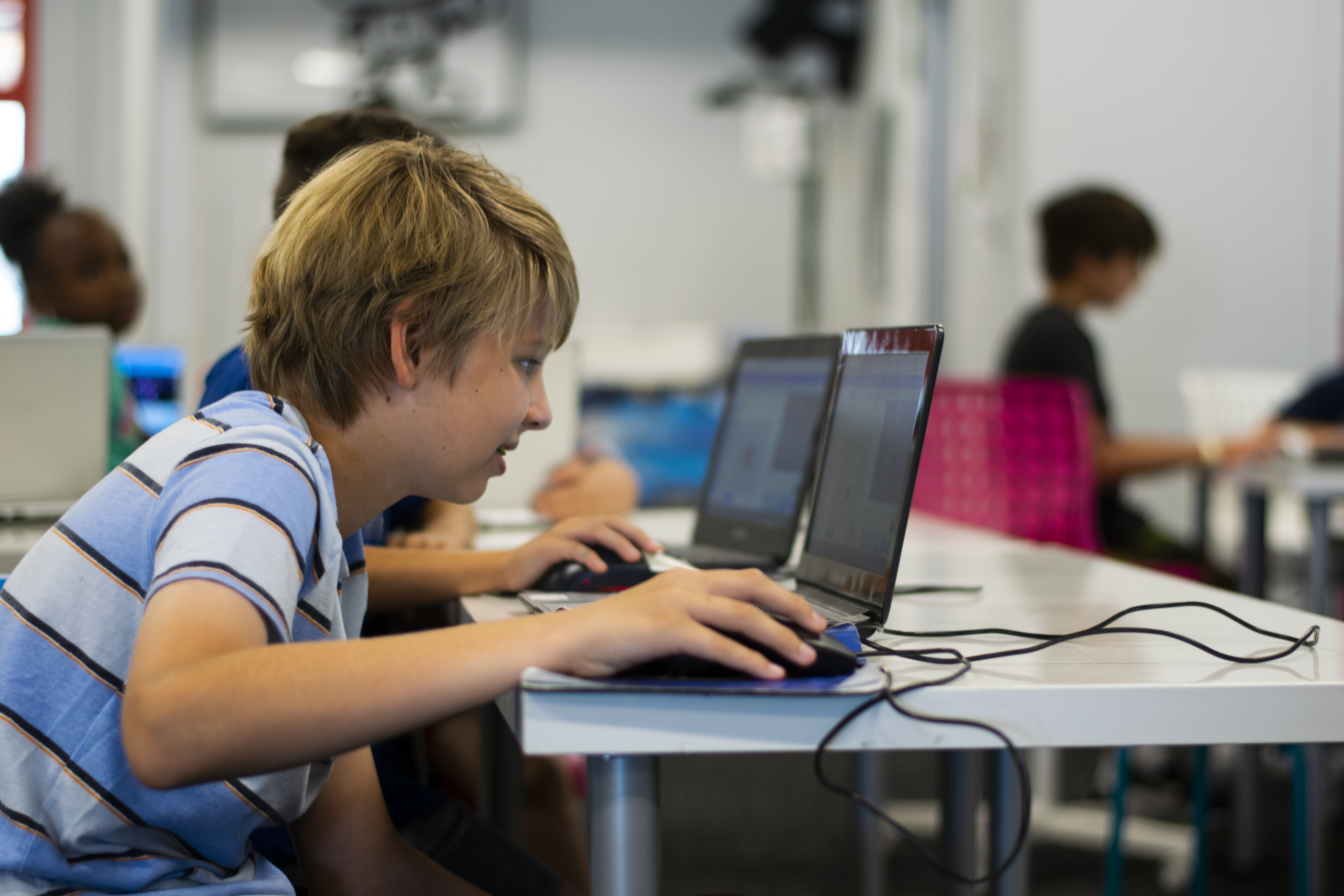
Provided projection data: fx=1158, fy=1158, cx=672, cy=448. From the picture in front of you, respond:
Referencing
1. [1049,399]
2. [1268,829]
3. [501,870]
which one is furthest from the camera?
[1268,829]

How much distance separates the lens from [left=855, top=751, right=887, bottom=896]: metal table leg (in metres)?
1.48

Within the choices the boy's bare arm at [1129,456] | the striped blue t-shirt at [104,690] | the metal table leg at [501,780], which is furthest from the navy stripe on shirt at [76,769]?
the boy's bare arm at [1129,456]

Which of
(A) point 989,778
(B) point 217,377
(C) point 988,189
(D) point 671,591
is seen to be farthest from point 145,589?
(C) point 988,189

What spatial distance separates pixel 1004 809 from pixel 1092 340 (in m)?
1.73

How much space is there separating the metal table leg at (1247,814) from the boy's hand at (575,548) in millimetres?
1558

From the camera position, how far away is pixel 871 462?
2.96 ft

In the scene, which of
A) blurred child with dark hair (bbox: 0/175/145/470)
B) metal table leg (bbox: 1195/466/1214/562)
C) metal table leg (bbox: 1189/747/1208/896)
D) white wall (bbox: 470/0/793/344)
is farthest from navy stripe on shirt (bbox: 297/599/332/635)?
white wall (bbox: 470/0/793/344)

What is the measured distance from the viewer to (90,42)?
4.19 metres

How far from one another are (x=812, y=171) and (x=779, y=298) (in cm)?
57

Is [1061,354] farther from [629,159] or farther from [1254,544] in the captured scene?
[629,159]

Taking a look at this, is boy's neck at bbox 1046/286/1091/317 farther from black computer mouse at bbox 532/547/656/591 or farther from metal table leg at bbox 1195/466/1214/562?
black computer mouse at bbox 532/547/656/591

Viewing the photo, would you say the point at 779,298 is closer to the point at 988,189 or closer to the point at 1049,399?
the point at 988,189

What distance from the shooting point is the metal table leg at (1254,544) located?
2.12m

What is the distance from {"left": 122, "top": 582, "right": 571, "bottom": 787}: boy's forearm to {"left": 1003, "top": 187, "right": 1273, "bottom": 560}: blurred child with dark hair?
210 cm
